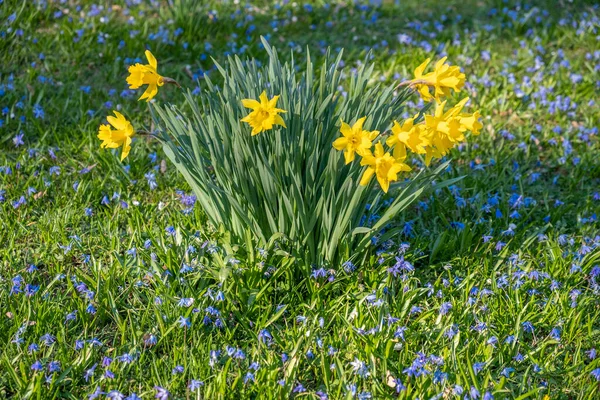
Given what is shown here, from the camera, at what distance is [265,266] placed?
9.22 ft

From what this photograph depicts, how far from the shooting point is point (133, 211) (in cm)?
331

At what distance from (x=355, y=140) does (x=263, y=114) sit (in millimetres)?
348

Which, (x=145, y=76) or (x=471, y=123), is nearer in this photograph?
(x=471, y=123)

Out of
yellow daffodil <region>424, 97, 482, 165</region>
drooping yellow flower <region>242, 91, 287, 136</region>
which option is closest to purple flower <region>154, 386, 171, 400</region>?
drooping yellow flower <region>242, 91, 287, 136</region>

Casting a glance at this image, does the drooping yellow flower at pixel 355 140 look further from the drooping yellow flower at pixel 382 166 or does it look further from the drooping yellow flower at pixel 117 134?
the drooping yellow flower at pixel 117 134

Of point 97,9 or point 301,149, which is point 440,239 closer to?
point 301,149

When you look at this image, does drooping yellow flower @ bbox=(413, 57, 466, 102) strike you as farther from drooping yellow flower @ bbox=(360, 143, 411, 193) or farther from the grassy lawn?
the grassy lawn

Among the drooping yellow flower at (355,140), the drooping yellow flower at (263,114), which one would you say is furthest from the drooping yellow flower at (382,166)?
the drooping yellow flower at (263,114)

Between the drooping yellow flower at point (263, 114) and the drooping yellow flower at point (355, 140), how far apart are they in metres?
0.22

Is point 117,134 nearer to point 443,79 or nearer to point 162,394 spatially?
point 162,394

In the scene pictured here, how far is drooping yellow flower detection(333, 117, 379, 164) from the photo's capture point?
2.37m

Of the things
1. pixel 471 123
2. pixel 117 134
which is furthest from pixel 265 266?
pixel 471 123

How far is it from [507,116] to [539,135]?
0.29 meters

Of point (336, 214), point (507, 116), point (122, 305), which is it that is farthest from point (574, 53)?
point (122, 305)
